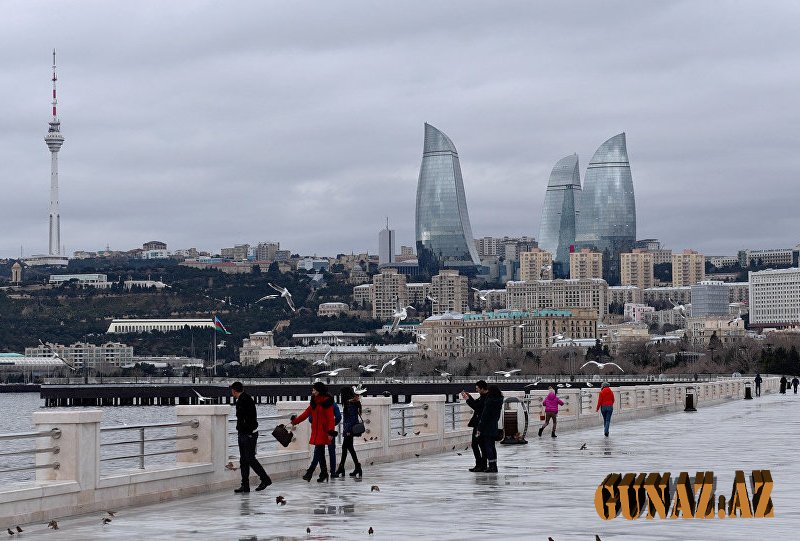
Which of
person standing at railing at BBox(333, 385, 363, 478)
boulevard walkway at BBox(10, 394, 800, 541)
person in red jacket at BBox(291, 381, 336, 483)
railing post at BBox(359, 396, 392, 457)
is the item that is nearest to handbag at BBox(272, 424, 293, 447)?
person in red jacket at BBox(291, 381, 336, 483)

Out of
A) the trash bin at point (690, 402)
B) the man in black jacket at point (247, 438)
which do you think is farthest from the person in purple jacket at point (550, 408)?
the trash bin at point (690, 402)

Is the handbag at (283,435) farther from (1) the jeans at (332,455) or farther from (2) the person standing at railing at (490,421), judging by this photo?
(2) the person standing at railing at (490,421)

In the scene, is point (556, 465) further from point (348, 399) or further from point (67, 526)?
point (67, 526)

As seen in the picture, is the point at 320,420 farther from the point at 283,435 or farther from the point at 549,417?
the point at 549,417

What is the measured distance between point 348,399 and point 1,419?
117 m

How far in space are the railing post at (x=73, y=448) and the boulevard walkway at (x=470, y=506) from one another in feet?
2.42

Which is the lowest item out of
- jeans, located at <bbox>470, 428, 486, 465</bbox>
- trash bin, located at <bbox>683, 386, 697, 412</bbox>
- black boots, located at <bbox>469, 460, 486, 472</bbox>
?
trash bin, located at <bbox>683, 386, 697, 412</bbox>

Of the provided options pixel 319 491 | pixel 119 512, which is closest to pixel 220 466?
pixel 319 491

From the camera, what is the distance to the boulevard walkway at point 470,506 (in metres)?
19.7

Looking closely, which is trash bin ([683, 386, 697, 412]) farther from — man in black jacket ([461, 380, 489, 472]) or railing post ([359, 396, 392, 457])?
man in black jacket ([461, 380, 489, 472])

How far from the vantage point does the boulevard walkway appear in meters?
19.7

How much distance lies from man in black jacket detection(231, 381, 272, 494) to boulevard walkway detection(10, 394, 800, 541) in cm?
30

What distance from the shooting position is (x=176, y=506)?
77.3 feet

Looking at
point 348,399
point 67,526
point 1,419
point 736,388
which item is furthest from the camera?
point 1,419
